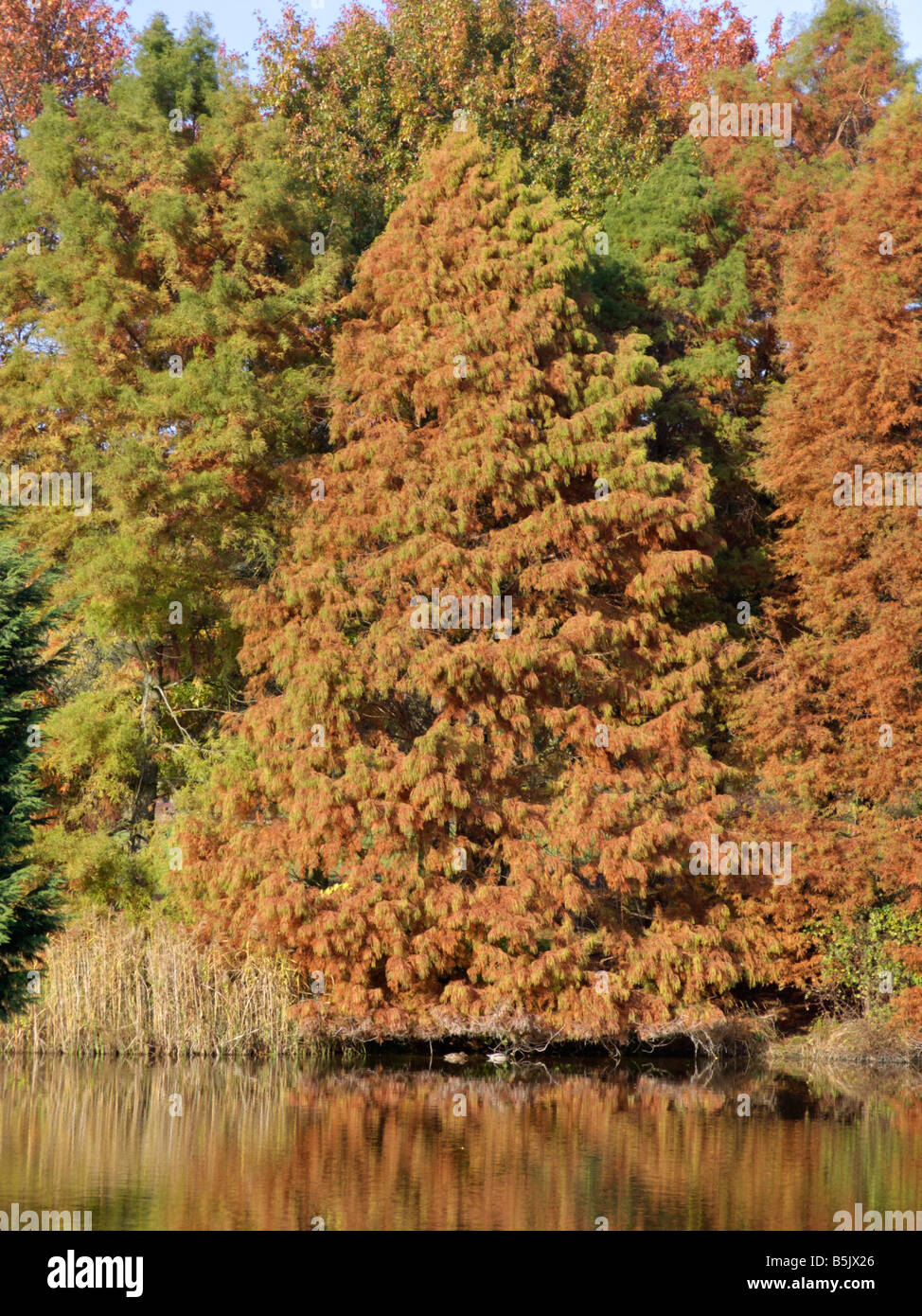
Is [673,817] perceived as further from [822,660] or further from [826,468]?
[826,468]

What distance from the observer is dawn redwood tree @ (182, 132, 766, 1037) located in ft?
61.4

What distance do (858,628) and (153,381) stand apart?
9.97m

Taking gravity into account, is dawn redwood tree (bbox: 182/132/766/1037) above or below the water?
above

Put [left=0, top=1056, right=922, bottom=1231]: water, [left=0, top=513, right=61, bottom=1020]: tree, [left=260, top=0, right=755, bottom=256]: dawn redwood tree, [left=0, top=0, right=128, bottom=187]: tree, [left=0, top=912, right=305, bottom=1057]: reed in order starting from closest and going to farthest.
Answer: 1. [left=0, top=1056, right=922, bottom=1231]: water
2. [left=0, top=513, right=61, bottom=1020]: tree
3. [left=0, top=912, right=305, bottom=1057]: reed
4. [left=260, top=0, right=755, bottom=256]: dawn redwood tree
5. [left=0, top=0, right=128, bottom=187]: tree

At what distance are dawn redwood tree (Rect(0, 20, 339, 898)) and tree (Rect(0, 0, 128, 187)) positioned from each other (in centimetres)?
717

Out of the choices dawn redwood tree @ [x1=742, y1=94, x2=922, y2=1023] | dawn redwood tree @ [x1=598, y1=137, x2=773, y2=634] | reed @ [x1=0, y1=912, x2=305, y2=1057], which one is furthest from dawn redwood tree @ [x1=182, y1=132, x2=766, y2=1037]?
dawn redwood tree @ [x1=598, y1=137, x2=773, y2=634]

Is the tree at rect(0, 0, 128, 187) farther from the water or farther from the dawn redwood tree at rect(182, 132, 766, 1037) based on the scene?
the water

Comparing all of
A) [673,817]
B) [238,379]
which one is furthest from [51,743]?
[673,817]

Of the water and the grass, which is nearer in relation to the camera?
the water

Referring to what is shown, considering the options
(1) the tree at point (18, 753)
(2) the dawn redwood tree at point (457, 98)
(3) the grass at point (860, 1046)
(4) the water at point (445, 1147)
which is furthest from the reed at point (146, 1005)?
(2) the dawn redwood tree at point (457, 98)

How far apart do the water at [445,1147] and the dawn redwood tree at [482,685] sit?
1.51 metres

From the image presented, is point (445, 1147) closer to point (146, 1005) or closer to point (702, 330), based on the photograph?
point (146, 1005)

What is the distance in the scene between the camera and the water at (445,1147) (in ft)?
36.8
